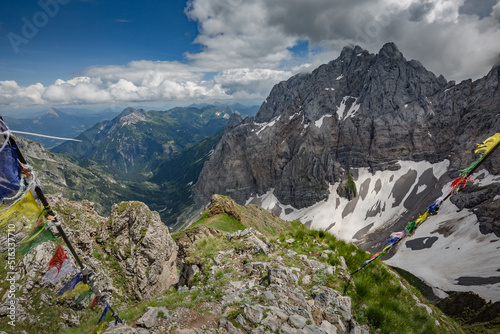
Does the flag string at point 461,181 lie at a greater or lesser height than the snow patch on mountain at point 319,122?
lesser

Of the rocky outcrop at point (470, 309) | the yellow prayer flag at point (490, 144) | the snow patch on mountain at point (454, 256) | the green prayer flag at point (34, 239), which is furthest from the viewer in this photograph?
the snow patch on mountain at point (454, 256)

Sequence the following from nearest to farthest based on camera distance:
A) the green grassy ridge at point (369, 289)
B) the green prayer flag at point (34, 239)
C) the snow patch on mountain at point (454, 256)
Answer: the green prayer flag at point (34, 239) → the green grassy ridge at point (369, 289) → the snow patch on mountain at point (454, 256)

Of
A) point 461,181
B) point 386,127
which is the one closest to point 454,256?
point 386,127

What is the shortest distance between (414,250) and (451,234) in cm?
2024

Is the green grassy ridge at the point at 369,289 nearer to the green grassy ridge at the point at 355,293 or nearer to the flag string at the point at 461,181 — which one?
the green grassy ridge at the point at 355,293

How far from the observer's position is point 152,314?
7.31 metres

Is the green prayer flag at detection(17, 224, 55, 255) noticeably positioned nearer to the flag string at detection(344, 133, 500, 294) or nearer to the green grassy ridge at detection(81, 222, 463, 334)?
the green grassy ridge at detection(81, 222, 463, 334)

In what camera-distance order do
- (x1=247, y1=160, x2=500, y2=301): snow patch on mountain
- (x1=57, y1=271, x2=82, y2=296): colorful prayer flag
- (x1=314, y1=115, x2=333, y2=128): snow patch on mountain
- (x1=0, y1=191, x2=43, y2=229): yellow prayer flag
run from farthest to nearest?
(x1=314, y1=115, x2=333, y2=128): snow patch on mountain, (x1=247, y1=160, x2=500, y2=301): snow patch on mountain, (x1=57, y1=271, x2=82, y2=296): colorful prayer flag, (x1=0, y1=191, x2=43, y2=229): yellow prayer flag

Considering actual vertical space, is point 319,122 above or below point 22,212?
above

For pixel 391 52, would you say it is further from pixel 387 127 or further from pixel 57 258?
pixel 57 258

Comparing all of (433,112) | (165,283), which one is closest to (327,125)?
(433,112)

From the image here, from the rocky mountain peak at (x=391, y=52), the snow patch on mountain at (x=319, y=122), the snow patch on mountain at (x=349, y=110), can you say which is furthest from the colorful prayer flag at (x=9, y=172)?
the rocky mountain peak at (x=391, y=52)

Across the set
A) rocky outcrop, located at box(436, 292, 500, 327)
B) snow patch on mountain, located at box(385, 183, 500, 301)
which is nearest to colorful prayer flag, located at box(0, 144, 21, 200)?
rocky outcrop, located at box(436, 292, 500, 327)

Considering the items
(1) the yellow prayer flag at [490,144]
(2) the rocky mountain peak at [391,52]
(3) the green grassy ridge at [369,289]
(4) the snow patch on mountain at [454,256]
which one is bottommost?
(4) the snow patch on mountain at [454,256]
